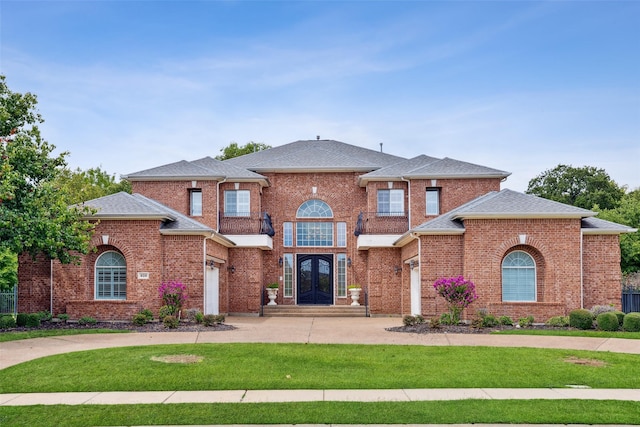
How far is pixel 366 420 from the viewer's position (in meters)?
8.64

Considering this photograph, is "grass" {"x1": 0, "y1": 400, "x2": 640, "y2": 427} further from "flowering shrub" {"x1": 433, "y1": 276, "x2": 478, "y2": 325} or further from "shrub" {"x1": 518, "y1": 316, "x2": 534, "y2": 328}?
"shrub" {"x1": 518, "y1": 316, "x2": 534, "y2": 328}

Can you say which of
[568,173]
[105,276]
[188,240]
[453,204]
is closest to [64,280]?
[105,276]

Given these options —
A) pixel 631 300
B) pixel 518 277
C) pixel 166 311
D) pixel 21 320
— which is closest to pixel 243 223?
pixel 166 311

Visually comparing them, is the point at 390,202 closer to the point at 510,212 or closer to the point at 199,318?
the point at 510,212

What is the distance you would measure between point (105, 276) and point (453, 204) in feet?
48.6

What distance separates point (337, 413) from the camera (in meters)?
9.00

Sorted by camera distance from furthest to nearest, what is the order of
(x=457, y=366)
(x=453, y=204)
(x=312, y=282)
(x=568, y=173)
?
(x=568, y=173), (x=312, y=282), (x=453, y=204), (x=457, y=366)

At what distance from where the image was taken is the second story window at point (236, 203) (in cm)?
2811

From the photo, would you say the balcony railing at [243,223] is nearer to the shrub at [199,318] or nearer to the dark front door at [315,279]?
the dark front door at [315,279]

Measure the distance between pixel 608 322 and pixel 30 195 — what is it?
710 inches

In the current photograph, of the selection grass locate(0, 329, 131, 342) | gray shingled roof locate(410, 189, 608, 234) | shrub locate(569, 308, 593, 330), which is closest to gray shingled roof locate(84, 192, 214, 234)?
grass locate(0, 329, 131, 342)

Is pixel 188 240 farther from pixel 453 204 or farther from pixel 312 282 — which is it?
pixel 453 204

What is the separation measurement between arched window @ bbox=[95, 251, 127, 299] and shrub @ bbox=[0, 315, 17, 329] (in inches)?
114

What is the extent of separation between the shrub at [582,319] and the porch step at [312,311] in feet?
33.1
